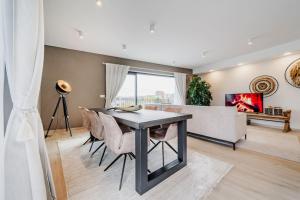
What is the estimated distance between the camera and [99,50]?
4312 mm

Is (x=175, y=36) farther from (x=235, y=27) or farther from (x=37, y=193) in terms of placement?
(x=37, y=193)

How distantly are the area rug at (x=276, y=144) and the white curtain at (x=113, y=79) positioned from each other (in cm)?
388

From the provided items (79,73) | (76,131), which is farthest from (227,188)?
(79,73)

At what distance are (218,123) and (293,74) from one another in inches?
132

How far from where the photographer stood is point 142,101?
580cm

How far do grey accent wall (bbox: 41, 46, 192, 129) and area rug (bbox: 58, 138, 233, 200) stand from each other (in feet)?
6.63

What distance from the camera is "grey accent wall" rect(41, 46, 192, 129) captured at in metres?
3.89

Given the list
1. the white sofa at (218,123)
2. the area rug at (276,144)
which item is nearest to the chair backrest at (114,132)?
the white sofa at (218,123)

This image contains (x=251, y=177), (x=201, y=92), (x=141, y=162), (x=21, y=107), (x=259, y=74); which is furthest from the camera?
(x=201, y=92)

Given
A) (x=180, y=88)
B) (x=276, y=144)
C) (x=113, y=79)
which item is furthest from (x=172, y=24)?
(x=180, y=88)

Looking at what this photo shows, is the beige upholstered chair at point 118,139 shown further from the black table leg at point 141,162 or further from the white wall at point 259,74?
the white wall at point 259,74

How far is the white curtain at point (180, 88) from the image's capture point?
6.60 m

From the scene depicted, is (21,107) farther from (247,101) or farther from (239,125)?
(247,101)

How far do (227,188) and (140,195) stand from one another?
1.02m
